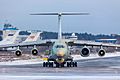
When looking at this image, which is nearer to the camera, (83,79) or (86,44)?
(83,79)

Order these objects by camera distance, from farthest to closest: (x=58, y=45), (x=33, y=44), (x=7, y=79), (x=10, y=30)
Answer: (x=10, y=30) → (x=33, y=44) → (x=58, y=45) → (x=7, y=79)

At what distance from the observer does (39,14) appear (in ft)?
203

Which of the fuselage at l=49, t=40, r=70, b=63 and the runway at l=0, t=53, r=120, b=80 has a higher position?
the fuselage at l=49, t=40, r=70, b=63

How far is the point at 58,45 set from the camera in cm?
5869

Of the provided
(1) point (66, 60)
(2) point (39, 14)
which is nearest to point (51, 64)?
(1) point (66, 60)

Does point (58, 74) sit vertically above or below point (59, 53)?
below

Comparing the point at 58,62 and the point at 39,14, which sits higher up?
the point at 39,14

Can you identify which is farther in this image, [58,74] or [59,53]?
[59,53]

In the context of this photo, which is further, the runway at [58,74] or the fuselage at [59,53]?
the fuselage at [59,53]

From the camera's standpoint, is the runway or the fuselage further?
the fuselage

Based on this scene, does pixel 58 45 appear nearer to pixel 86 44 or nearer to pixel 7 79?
pixel 86 44

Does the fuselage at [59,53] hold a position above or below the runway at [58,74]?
above

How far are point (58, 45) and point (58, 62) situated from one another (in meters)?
1.76

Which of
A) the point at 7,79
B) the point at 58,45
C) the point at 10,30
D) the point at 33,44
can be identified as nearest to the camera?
the point at 7,79
